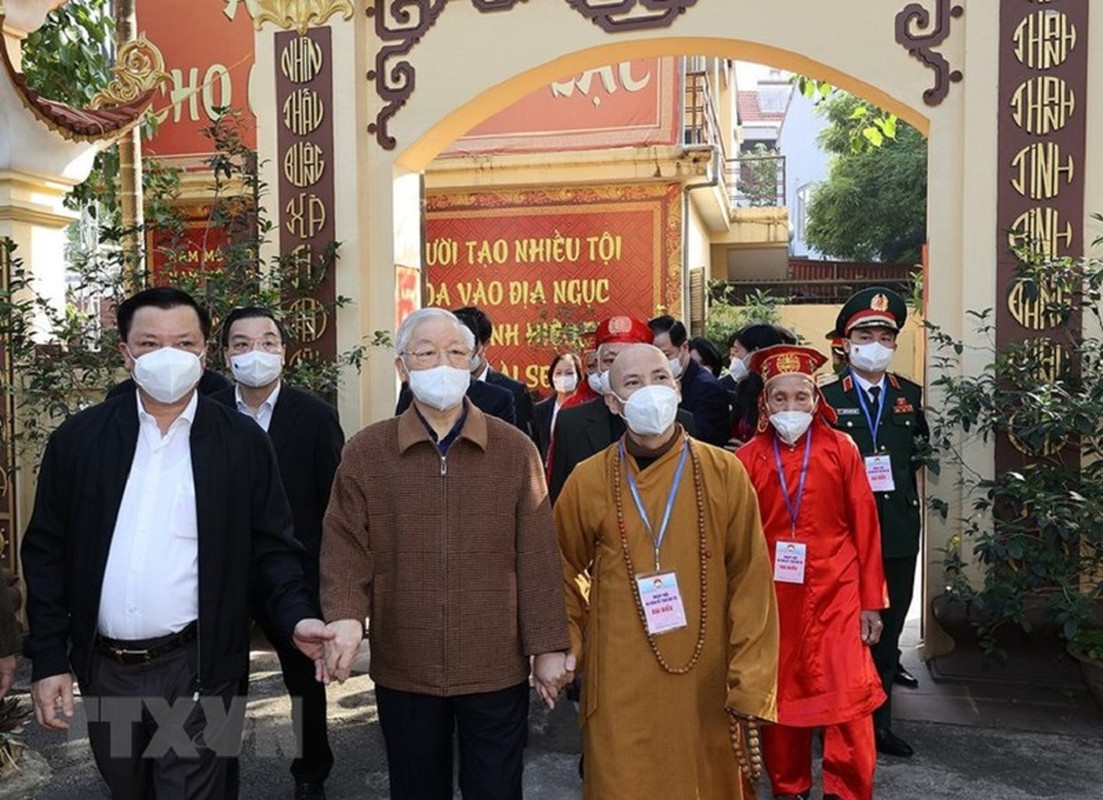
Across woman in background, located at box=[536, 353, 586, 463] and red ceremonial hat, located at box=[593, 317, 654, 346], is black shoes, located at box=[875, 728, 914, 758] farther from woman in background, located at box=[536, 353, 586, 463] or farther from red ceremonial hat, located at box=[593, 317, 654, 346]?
woman in background, located at box=[536, 353, 586, 463]

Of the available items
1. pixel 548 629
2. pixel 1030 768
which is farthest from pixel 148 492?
pixel 1030 768

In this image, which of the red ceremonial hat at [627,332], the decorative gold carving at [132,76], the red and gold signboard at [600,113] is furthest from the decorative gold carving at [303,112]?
the red and gold signboard at [600,113]

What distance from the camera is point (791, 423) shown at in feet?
12.0

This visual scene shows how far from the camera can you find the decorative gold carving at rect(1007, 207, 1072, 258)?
5055mm

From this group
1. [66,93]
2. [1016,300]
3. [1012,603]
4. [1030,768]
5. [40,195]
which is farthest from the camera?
[66,93]

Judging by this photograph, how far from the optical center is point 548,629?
2801 millimetres

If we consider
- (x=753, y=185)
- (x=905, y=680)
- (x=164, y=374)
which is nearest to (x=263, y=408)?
(x=164, y=374)

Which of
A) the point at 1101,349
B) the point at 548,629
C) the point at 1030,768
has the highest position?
the point at 1101,349

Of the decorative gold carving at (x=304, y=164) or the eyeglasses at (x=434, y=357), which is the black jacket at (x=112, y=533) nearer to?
the eyeglasses at (x=434, y=357)

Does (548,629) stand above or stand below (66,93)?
below

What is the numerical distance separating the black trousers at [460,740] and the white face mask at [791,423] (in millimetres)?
1340

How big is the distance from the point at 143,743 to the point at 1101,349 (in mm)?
4201

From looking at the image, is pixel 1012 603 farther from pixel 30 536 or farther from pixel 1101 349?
pixel 30 536

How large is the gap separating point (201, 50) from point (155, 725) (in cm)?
928
